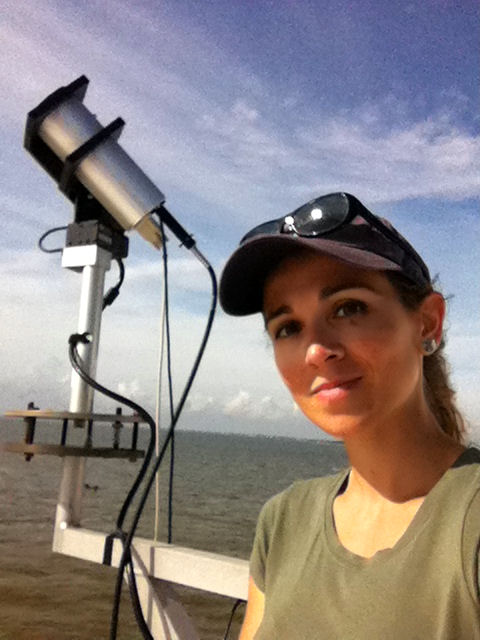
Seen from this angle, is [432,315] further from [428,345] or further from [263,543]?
[263,543]

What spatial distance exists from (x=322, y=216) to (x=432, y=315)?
27 centimetres

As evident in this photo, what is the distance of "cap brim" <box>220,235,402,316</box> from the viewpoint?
1.02 m

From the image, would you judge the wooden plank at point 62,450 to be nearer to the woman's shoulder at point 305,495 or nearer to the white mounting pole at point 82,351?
the white mounting pole at point 82,351

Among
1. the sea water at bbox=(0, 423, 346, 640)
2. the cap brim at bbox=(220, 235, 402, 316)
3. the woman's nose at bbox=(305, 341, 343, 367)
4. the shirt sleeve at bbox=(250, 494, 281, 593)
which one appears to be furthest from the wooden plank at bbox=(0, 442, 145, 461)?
the woman's nose at bbox=(305, 341, 343, 367)

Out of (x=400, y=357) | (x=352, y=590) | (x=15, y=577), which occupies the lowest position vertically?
(x=15, y=577)

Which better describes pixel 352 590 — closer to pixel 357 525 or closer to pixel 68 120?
pixel 357 525

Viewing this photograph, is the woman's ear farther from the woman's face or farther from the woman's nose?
the woman's nose

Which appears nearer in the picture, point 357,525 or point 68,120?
point 357,525

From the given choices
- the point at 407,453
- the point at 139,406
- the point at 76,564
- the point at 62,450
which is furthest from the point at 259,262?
the point at 76,564

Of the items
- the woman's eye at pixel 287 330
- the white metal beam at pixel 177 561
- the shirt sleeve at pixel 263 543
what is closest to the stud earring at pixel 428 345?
the woman's eye at pixel 287 330

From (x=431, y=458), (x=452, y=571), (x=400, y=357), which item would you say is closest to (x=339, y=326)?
(x=400, y=357)

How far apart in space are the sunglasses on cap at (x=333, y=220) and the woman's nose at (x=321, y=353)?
199mm

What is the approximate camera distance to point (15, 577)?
30.3 ft

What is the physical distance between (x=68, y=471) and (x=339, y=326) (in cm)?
159
